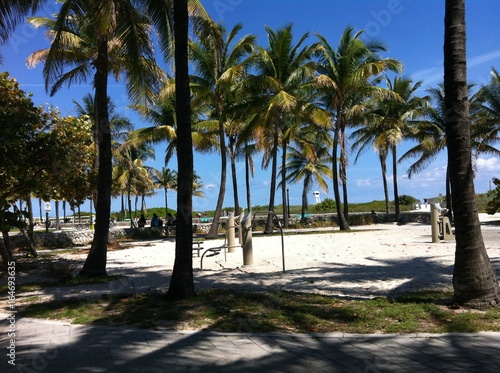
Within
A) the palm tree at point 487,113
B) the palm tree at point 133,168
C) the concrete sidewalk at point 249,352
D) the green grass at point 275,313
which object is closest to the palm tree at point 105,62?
the green grass at point 275,313

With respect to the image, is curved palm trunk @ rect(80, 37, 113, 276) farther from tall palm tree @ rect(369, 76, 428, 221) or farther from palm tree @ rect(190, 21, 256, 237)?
tall palm tree @ rect(369, 76, 428, 221)

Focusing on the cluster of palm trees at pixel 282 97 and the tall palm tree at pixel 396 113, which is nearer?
the cluster of palm trees at pixel 282 97

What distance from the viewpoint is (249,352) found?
4.93m

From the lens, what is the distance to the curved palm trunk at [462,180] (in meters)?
6.36

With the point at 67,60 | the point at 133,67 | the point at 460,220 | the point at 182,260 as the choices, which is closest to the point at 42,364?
the point at 182,260

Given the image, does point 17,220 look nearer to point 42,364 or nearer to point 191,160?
point 191,160

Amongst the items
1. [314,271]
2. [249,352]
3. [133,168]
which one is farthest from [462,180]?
[133,168]

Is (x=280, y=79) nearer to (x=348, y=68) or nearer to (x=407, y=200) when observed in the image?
(x=348, y=68)

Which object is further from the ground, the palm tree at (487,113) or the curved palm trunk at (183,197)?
the palm tree at (487,113)

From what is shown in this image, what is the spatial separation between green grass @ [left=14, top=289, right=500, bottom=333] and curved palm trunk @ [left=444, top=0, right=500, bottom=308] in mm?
380

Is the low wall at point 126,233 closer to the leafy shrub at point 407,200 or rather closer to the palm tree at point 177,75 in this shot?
the palm tree at point 177,75

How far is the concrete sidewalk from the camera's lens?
14.6 feet

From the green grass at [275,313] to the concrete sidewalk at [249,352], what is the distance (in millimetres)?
309

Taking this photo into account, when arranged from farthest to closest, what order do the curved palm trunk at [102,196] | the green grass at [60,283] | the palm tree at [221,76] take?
the palm tree at [221,76] → the curved palm trunk at [102,196] → the green grass at [60,283]
